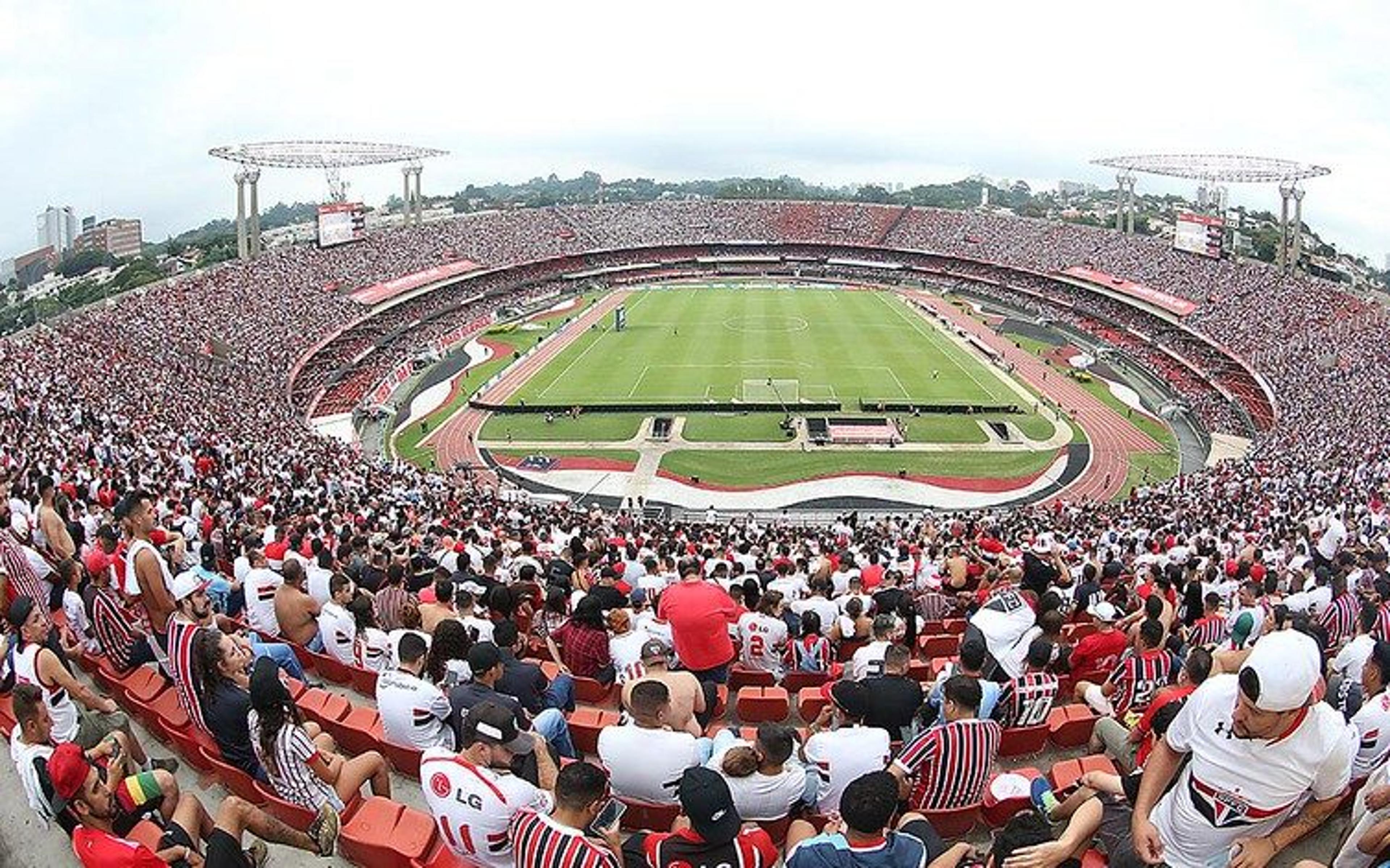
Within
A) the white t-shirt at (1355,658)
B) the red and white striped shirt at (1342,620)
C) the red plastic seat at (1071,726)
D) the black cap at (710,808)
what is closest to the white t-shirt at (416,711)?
the black cap at (710,808)

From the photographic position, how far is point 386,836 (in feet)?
20.4

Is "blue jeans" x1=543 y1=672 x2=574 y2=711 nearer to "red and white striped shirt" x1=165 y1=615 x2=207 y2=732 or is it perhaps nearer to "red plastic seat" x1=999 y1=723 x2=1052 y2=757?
"red and white striped shirt" x1=165 y1=615 x2=207 y2=732

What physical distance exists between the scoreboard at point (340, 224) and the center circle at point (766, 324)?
A: 28748 mm

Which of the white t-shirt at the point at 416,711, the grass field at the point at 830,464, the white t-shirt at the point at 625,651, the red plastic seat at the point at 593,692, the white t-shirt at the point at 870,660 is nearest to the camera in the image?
the white t-shirt at the point at 416,711

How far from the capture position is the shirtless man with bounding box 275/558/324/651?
10219 millimetres

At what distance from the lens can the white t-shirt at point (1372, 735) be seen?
6.44 meters

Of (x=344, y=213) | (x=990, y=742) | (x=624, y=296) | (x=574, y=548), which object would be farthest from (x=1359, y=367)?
(x=344, y=213)

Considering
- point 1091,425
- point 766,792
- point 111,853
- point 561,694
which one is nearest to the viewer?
point 111,853

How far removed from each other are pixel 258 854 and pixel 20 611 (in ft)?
11.2

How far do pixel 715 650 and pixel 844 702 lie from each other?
245cm

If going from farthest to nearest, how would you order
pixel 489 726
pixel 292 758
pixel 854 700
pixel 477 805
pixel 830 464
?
pixel 830 464
pixel 854 700
pixel 292 758
pixel 489 726
pixel 477 805

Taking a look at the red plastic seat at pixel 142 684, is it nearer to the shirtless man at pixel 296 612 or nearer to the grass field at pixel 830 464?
the shirtless man at pixel 296 612

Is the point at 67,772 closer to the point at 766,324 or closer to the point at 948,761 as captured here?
the point at 948,761

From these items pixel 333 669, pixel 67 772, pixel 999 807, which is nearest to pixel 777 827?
pixel 999 807
